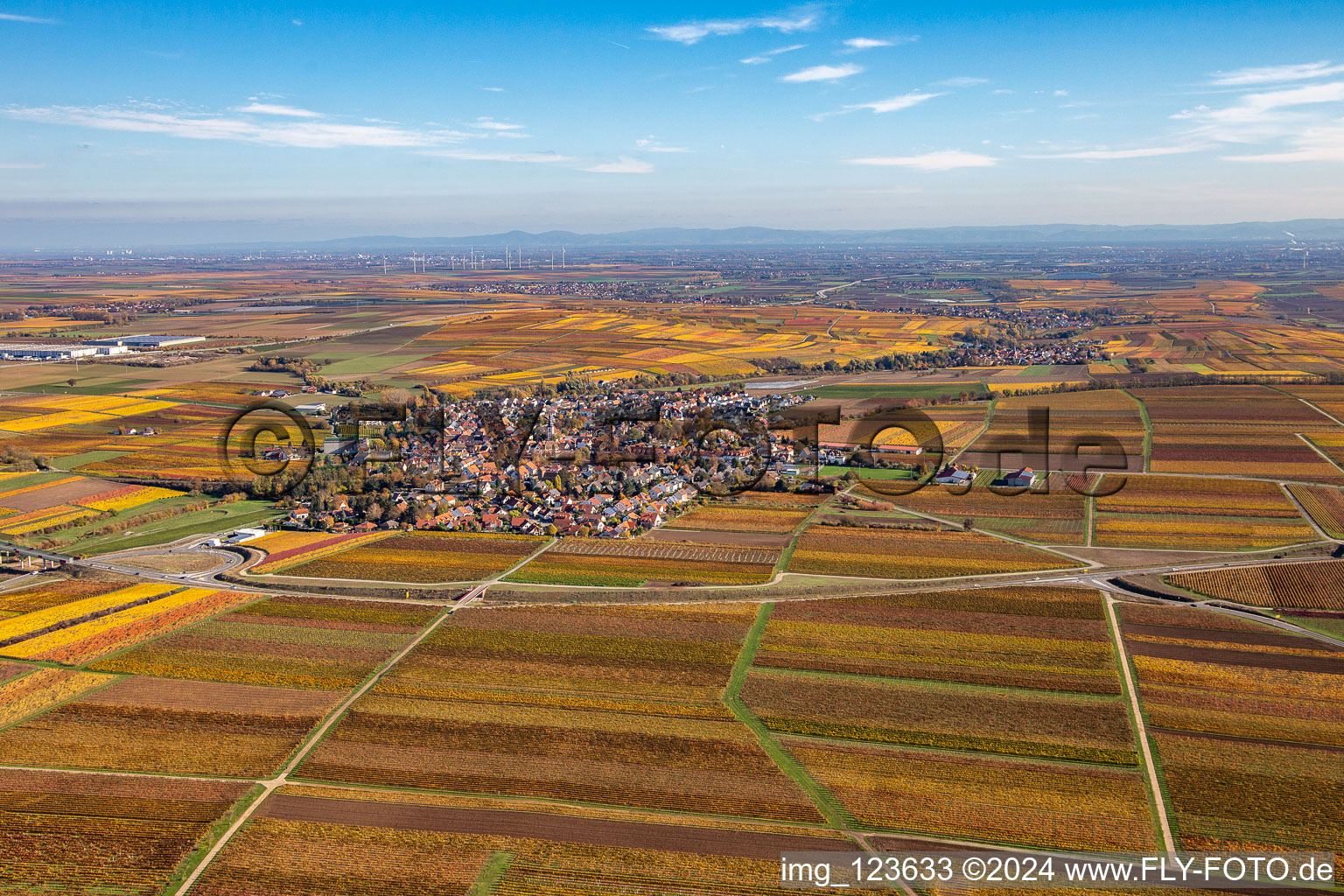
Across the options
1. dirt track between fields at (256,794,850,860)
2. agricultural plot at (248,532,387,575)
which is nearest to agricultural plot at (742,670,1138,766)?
dirt track between fields at (256,794,850,860)

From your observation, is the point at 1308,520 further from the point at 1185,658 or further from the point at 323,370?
the point at 323,370

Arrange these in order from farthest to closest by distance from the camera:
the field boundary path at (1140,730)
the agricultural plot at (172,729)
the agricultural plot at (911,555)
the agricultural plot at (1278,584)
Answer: the agricultural plot at (911,555), the agricultural plot at (1278,584), the agricultural plot at (172,729), the field boundary path at (1140,730)

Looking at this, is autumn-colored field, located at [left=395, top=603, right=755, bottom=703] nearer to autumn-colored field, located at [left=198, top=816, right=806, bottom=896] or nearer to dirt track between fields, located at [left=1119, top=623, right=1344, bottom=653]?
autumn-colored field, located at [left=198, top=816, right=806, bottom=896]

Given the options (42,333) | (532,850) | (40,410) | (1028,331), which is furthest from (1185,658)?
(42,333)

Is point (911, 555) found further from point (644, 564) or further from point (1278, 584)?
point (1278, 584)

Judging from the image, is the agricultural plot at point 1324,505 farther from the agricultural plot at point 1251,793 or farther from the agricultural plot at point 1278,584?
the agricultural plot at point 1251,793

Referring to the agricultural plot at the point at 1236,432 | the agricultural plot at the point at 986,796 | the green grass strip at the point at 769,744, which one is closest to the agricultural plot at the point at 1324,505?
the agricultural plot at the point at 1236,432
